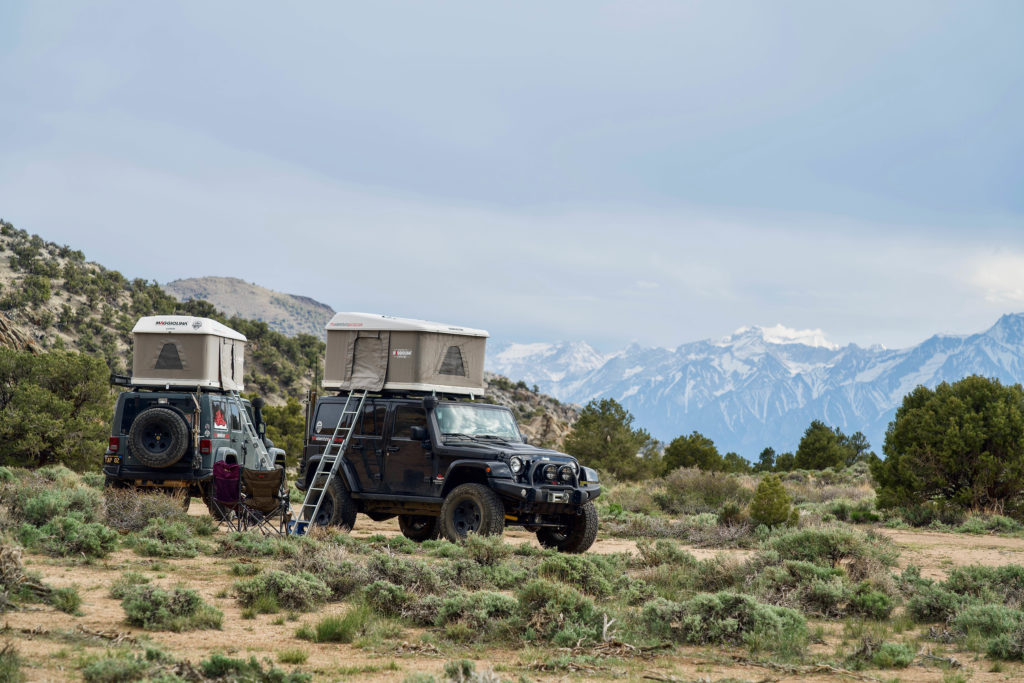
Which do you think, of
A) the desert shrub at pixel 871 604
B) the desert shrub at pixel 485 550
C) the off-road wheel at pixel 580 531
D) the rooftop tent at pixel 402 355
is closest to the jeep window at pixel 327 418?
the rooftop tent at pixel 402 355

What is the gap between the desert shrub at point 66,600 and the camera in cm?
791

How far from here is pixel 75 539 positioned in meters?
11.0

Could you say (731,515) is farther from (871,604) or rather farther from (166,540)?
(166,540)

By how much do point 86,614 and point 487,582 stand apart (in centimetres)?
389

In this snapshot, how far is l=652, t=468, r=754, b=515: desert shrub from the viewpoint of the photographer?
22891 mm

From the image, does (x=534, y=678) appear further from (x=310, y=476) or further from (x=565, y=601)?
(x=310, y=476)

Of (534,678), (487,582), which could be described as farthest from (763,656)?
(487,582)

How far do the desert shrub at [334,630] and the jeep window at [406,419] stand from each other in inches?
237

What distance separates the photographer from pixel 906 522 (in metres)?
20.1

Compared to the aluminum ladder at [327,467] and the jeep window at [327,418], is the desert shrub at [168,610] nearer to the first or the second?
the aluminum ladder at [327,467]

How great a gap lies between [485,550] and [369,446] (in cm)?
387

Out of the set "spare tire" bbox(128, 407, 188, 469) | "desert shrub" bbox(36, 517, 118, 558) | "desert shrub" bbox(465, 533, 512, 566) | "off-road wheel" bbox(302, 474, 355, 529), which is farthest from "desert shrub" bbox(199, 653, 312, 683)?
"spare tire" bbox(128, 407, 188, 469)

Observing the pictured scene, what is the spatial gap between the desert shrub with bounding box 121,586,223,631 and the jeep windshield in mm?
5801

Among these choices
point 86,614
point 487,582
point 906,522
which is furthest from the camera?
point 906,522
